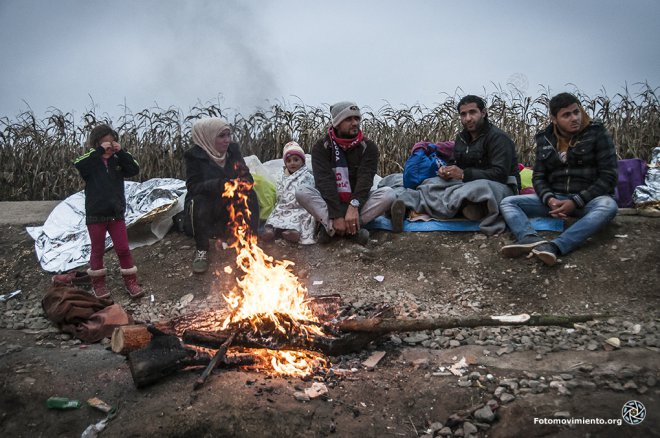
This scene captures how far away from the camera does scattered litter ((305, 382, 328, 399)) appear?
9.19ft

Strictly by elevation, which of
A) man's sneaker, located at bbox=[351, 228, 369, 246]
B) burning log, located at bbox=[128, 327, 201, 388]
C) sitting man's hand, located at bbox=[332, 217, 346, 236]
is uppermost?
sitting man's hand, located at bbox=[332, 217, 346, 236]

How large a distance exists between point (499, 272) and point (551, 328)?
1.08 meters

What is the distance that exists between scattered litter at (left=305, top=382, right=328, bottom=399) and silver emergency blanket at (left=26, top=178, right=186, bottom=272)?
155 inches

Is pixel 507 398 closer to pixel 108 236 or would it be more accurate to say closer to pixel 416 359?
pixel 416 359

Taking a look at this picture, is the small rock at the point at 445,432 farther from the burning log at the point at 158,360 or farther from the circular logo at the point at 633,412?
the burning log at the point at 158,360

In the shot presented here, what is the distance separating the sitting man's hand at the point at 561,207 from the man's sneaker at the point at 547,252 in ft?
1.11

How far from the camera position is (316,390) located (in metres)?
2.86

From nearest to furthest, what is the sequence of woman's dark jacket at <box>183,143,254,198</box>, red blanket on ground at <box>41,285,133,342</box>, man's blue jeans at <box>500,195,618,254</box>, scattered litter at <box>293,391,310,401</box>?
scattered litter at <box>293,391,310,401</box> < red blanket on ground at <box>41,285,133,342</box> < man's blue jeans at <box>500,195,618,254</box> < woman's dark jacket at <box>183,143,254,198</box>

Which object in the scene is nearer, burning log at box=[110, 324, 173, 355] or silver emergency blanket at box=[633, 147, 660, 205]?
burning log at box=[110, 324, 173, 355]

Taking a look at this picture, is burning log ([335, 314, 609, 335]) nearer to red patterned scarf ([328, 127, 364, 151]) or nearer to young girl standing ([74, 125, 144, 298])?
red patterned scarf ([328, 127, 364, 151])

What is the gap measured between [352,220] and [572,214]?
227cm

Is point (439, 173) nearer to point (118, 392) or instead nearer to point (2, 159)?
point (118, 392)

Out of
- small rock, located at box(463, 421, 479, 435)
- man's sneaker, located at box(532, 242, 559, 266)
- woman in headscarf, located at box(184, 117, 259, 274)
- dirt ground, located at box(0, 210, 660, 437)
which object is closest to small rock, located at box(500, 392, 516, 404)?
dirt ground, located at box(0, 210, 660, 437)

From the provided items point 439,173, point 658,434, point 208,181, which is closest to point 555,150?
point 439,173
